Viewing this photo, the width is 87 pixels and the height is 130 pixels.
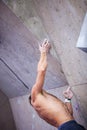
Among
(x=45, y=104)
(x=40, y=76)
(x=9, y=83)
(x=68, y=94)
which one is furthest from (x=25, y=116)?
(x=40, y=76)

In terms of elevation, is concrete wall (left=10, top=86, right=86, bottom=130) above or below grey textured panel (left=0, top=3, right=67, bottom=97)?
below

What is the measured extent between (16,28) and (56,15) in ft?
1.91

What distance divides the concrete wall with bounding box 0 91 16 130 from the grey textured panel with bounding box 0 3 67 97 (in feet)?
3.44

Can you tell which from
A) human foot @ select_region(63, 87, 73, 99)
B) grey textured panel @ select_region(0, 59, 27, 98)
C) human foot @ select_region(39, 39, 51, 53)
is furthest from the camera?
grey textured panel @ select_region(0, 59, 27, 98)

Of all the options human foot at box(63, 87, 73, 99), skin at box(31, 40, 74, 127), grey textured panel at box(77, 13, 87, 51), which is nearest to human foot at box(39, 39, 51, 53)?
skin at box(31, 40, 74, 127)

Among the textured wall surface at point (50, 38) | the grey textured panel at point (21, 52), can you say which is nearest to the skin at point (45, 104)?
the textured wall surface at point (50, 38)

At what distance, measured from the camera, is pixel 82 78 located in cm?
264

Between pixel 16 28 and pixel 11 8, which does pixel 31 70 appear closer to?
pixel 16 28

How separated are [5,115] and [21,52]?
1.86 metres

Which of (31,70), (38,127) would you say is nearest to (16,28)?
(31,70)

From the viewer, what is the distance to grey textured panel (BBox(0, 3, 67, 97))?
263 centimetres

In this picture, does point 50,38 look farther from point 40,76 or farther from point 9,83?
point 9,83

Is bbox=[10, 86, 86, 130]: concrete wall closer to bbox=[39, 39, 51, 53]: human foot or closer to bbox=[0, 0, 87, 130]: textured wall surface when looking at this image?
bbox=[0, 0, 87, 130]: textured wall surface

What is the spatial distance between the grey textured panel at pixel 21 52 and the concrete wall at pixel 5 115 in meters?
1.05
